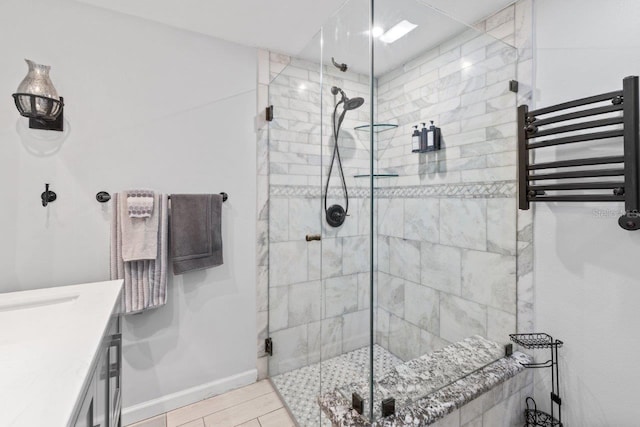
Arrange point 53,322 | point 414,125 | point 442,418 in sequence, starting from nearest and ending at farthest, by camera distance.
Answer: point 53,322
point 442,418
point 414,125

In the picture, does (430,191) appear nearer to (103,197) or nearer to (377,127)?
(377,127)

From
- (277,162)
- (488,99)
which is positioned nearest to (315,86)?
(277,162)

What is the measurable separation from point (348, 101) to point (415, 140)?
538mm

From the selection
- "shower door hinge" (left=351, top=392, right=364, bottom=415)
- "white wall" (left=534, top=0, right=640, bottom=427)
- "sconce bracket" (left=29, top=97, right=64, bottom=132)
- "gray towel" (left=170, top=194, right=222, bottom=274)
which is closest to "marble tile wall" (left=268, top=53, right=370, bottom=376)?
"shower door hinge" (left=351, top=392, right=364, bottom=415)

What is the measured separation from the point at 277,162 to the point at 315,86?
61 centimetres

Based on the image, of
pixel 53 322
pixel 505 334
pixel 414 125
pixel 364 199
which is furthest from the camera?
pixel 414 125

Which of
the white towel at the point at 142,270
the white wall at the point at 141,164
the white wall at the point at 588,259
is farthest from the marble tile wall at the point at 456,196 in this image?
the white towel at the point at 142,270

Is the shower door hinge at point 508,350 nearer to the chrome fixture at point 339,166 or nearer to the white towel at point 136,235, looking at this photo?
the chrome fixture at point 339,166

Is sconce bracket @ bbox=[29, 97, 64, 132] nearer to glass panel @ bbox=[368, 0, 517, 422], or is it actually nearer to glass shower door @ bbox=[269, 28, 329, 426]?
glass shower door @ bbox=[269, 28, 329, 426]

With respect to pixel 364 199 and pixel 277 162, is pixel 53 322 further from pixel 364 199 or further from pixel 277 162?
pixel 277 162

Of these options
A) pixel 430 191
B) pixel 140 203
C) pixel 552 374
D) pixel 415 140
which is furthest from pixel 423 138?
pixel 140 203

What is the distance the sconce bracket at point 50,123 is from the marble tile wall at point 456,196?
175cm

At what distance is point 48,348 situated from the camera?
0.84m

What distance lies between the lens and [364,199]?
146 cm
